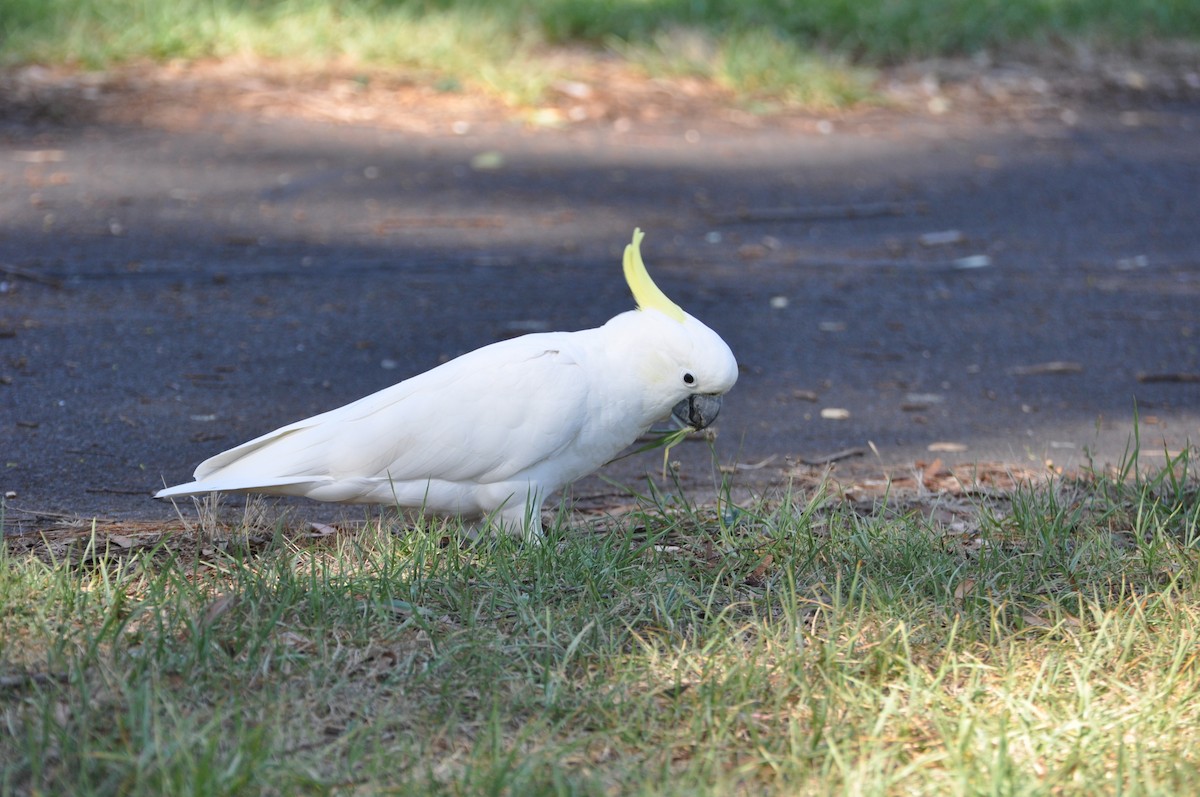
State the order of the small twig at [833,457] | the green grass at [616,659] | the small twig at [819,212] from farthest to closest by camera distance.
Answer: the small twig at [819,212] < the small twig at [833,457] < the green grass at [616,659]

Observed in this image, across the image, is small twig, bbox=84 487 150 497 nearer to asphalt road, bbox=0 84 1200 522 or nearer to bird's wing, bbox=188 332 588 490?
asphalt road, bbox=0 84 1200 522

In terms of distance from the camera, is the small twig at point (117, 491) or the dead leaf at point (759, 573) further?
the small twig at point (117, 491)

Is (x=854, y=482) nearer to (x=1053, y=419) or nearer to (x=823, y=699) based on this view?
(x=1053, y=419)

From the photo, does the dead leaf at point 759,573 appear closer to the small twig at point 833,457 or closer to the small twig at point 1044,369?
the small twig at point 833,457

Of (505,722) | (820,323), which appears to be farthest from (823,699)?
(820,323)

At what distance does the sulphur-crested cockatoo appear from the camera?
→ 235cm

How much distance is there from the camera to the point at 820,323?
4.06 meters

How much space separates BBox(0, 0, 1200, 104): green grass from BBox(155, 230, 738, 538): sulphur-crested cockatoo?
12.3 ft

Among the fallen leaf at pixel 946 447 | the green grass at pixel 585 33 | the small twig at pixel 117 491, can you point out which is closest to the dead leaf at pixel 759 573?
the fallen leaf at pixel 946 447

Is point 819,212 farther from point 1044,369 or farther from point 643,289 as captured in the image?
point 643,289

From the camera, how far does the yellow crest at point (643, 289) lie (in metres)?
2.41

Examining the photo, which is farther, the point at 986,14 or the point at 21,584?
the point at 986,14

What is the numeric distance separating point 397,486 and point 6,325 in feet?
6.03

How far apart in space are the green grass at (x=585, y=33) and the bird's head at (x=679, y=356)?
3.72 meters
